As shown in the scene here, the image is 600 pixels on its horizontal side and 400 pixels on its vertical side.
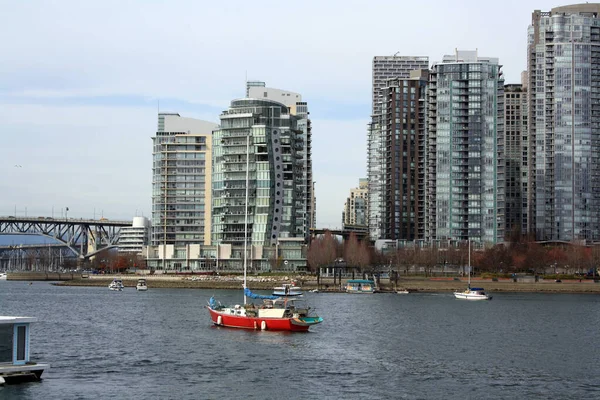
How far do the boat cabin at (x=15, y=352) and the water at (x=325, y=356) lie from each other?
994mm

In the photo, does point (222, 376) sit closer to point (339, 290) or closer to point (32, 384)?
point (32, 384)

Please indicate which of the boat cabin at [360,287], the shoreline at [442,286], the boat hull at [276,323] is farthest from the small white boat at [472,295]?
the boat hull at [276,323]

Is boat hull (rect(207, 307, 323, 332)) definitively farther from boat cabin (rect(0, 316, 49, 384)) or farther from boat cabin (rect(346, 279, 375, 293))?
boat cabin (rect(346, 279, 375, 293))

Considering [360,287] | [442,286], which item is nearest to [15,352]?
[360,287]

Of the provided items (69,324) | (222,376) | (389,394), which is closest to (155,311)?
(69,324)

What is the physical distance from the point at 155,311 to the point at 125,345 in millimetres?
43647

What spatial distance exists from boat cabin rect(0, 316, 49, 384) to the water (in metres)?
0.99

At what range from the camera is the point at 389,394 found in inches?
2259

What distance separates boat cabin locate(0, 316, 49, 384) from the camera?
54.8 metres

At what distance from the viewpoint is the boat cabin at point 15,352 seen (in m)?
54.8

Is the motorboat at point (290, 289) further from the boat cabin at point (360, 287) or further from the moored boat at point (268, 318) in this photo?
the moored boat at point (268, 318)

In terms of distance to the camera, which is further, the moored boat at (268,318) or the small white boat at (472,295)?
the small white boat at (472,295)

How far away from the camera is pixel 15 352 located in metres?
55.8

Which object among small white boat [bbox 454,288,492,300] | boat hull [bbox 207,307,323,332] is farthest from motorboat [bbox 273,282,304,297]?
boat hull [bbox 207,307,323,332]
